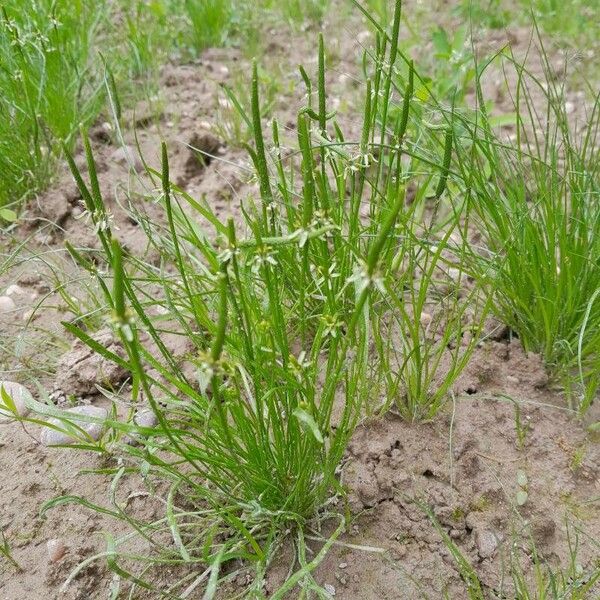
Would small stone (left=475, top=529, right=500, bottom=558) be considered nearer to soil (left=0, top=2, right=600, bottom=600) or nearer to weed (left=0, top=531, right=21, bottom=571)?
soil (left=0, top=2, right=600, bottom=600)

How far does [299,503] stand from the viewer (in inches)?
54.2

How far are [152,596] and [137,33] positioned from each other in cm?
272

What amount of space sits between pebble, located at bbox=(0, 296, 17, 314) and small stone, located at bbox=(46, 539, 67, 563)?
0.86 meters

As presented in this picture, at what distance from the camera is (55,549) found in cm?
142

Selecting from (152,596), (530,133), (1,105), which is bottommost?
(152,596)

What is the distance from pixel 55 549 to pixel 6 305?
3.02ft

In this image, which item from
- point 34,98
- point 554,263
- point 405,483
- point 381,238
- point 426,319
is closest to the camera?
point 381,238

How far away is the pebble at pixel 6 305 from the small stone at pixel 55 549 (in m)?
0.86

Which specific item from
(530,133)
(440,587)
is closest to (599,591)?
(440,587)

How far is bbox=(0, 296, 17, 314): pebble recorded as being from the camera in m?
2.04

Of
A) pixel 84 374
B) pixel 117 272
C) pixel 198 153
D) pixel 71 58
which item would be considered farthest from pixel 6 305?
pixel 117 272

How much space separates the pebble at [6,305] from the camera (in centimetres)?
204

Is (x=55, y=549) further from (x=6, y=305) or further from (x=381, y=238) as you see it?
(x=381, y=238)

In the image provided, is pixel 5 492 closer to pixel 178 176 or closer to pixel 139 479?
pixel 139 479
